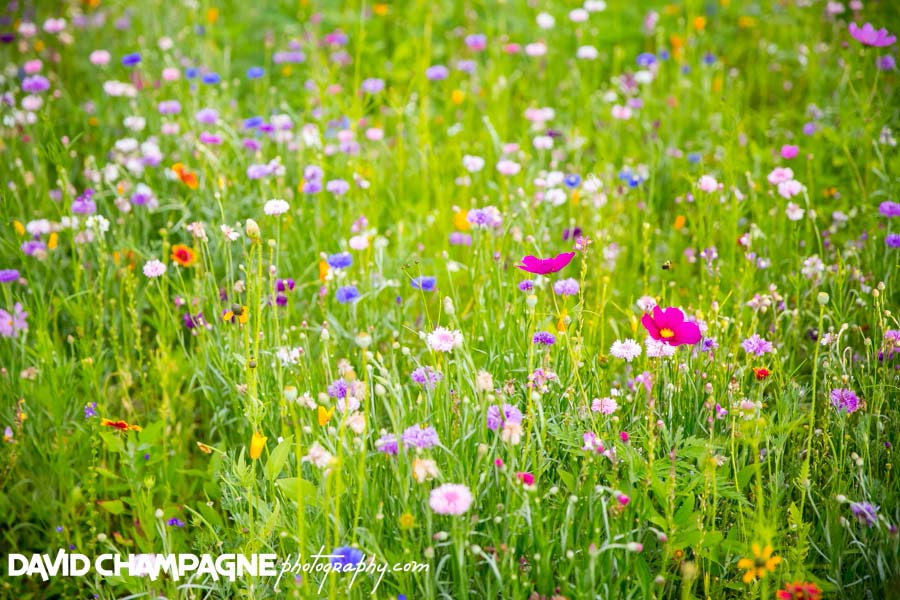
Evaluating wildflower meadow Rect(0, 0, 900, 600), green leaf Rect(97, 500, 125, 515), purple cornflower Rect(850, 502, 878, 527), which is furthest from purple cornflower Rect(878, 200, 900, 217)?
green leaf Rect(97, 500, 125, 515)

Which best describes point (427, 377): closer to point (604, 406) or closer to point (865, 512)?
point (604, 406)

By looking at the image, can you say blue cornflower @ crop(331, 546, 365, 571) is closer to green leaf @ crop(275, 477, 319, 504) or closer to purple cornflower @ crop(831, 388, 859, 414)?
green leaf @ crop(275, 477, 319, 504)

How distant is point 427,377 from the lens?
1.71 m

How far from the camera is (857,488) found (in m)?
1.73

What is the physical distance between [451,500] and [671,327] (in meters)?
0.60

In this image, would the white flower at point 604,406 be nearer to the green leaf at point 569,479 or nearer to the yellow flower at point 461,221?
the green leaf at point 569,479

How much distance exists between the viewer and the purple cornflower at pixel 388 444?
5.02 ft

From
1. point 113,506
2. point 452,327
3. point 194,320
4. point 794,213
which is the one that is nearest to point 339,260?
point 194,320

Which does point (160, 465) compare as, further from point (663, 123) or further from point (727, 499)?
point (663, 123)

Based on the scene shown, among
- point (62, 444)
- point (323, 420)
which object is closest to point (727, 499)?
point (323, 420)

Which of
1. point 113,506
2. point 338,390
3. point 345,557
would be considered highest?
point 338,390

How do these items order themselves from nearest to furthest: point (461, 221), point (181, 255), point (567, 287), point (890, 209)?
point (567, 287), point (181, 255), point (890, 209), point (461, 221)

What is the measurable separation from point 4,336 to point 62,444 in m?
0.49

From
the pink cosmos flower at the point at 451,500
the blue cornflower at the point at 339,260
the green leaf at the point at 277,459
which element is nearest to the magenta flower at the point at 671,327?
the pink cosmos flower at the point at 451,500
